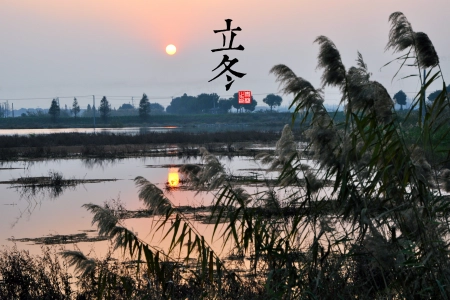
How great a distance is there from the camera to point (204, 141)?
53781 millimetres

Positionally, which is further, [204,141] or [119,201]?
[204,141]

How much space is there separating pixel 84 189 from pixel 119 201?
454cm

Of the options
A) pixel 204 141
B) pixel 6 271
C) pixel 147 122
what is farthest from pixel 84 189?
pixel 147 122

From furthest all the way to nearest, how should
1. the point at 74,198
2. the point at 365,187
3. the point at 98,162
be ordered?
the point at 98,162 → the point at 74,198 → the point at 365,187

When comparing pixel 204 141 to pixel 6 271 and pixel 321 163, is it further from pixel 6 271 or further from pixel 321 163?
pixel 321 163

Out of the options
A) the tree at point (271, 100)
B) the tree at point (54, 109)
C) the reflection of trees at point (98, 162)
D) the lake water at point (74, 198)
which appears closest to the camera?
the lake water at point (74, 198)

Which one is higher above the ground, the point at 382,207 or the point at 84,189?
the point at 382,207

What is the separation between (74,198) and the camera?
21.8 metres

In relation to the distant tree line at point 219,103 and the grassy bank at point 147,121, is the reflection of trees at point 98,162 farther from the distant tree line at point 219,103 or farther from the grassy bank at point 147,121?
the distant tree line at point 219,103

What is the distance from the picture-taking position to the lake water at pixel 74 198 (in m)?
16.1

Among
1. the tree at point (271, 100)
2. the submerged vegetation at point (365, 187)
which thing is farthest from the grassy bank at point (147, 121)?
the submerged vegetation at point (365, 187)

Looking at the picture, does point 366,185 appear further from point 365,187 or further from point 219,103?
point 219,103

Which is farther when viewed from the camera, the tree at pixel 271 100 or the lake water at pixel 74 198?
the tree at pixel 271 100

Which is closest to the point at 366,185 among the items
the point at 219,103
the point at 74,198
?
the point at 74,198
